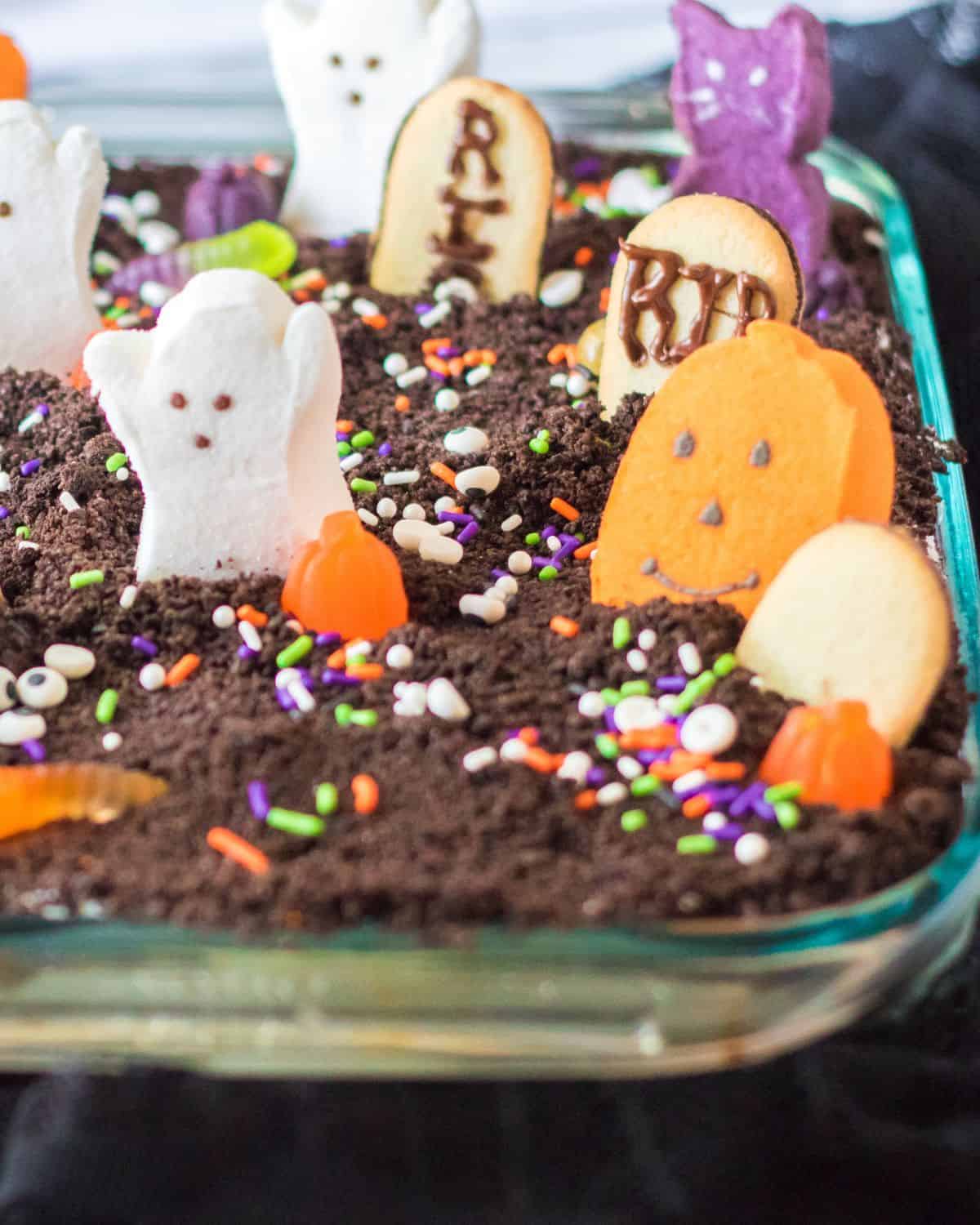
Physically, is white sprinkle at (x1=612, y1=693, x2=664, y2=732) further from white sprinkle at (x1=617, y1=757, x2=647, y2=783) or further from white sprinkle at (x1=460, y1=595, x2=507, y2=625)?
white sprinkle at (x1=460, y1=595, x2=507, y2=625)

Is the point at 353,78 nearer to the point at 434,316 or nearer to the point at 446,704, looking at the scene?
the point at 434,316

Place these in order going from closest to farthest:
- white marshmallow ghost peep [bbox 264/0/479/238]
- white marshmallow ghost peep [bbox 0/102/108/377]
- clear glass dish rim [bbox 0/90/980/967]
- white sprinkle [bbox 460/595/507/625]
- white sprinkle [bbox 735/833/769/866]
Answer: clear glass dish rim [bbox 0/90/980/967]
white sprinkle [bbox 735/833/769/866]
white sprinkle [bbox 460/595/507/625]
white marshmallow ghost peep [bbox 0/102/108/377]
white marshmallow ghost peep [bbox 264/0/479/238]

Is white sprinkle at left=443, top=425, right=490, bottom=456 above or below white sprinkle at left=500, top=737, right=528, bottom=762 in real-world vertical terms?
above

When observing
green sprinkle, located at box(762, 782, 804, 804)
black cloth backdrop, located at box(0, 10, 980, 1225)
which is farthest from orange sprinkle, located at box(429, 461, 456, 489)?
black cloth backdrop, located at box(0, 10, 980, 1225)

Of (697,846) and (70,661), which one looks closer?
(697,846)

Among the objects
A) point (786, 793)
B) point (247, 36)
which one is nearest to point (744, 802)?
point (786, 793)

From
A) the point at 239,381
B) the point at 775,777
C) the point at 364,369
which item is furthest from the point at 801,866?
the point at 364,369

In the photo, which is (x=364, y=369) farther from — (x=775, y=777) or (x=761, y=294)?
(x=775, y=777)
